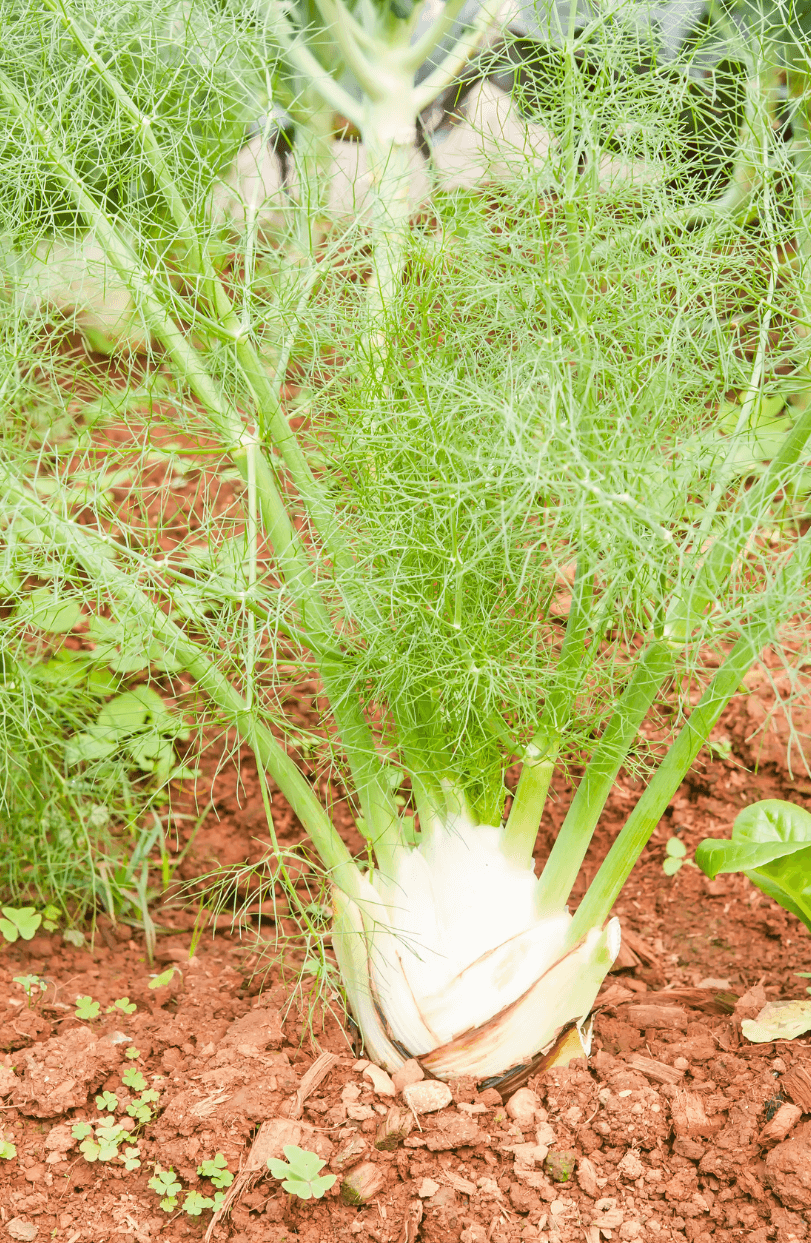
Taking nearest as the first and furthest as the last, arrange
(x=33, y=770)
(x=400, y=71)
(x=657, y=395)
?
(x=657, y=395) < (x=33, y=770) < (x=400, y=71)

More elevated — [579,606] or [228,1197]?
[579,606]

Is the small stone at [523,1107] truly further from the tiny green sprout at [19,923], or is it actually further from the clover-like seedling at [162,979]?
the tiny green sprout at [19,923]

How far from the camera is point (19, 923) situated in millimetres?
1572

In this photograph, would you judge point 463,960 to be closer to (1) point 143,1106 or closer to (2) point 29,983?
(1) point 143,1106

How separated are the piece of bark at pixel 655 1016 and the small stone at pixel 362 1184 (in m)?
0.41

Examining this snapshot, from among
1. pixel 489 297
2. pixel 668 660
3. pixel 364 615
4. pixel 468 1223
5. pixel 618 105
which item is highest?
pixel 618 105

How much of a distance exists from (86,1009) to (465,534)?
33.6 inches

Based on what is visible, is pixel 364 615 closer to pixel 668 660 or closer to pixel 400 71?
pixel 668 660

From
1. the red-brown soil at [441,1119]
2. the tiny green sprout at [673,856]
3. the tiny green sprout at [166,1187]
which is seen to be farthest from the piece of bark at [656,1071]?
the tiny green sprout at [166,1187]

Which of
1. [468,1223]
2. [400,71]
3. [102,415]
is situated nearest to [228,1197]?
[468,1223]

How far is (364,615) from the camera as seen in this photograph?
1248 millimetres

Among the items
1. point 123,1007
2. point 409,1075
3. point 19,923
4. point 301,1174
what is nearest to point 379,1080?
point 409,1075

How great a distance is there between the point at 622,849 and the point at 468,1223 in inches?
17.5

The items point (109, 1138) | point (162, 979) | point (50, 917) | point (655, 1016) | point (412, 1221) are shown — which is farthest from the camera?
point (50, 917)
